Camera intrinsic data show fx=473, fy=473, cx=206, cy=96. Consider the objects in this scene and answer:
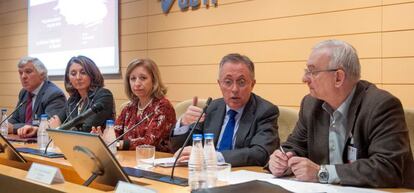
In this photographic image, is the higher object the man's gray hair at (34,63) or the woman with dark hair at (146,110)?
the man's gray hair at (34,63)

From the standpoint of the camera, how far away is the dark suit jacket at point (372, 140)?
1.67 m

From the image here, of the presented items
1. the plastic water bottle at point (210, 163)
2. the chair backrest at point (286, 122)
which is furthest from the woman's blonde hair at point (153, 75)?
the plastic water bottle at point (210, 163)

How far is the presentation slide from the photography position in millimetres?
4930

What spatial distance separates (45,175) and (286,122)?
1.55 meters

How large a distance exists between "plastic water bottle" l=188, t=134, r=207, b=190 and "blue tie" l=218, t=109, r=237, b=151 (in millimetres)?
715

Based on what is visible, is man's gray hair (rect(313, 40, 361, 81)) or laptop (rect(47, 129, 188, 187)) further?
man's gray hair (rect(313, 40, 361, 81))

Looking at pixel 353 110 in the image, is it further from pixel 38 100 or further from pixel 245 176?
pixel 38 100

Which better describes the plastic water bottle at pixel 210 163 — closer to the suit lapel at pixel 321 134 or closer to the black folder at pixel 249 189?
the black folder at pixel 249 189

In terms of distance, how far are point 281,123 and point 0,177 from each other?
1596 millimetres

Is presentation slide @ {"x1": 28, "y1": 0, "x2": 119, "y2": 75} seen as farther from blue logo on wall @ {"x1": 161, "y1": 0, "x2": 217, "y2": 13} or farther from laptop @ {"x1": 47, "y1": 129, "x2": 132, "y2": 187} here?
laptop @ {"x1": 47, "y1": 129, "x2": 132, "y2": 187}

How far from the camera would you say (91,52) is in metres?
5.12

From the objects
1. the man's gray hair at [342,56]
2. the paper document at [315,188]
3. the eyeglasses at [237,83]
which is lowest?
the paper document at [315,188]

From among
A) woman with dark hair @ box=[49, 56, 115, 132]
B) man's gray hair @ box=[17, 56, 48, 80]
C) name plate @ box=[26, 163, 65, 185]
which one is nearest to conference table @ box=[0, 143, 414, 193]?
name plate @ box=[26, 163, 65, 185]

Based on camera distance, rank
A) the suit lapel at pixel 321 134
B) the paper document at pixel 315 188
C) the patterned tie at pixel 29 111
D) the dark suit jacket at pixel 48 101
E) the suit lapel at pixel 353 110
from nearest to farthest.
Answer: the paper document at pixel 315 188 < the suit lapel at pixel 353 110 < the suit lapel at pixel 321 134 < the dark suit jacket at pixel 48 101 < the patterned tie at pixel 29 111
